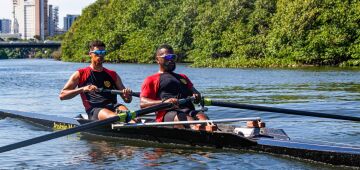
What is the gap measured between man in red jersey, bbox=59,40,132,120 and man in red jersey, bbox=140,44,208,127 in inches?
28.9

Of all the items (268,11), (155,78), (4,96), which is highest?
(268,11)

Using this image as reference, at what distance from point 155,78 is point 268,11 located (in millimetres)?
57581

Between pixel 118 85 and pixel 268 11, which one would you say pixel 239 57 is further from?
pixel 118 85

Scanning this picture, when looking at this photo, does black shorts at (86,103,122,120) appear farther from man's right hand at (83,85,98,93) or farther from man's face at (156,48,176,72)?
man's face at (156,48,176,72)

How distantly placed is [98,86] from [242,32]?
187 feet

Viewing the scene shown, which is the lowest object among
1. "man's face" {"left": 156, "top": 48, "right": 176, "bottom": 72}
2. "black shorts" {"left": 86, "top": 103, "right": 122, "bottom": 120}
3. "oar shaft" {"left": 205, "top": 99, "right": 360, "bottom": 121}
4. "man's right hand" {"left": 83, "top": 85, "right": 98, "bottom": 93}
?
"black shorts" {"left": 86, "top": 103, "right": 122, "bottom": 120}

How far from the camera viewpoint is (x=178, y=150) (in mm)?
12547

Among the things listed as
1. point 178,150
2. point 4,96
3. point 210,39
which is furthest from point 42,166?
point 210,39

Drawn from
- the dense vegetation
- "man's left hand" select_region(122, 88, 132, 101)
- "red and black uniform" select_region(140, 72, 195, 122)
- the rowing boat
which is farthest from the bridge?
"red and black uniform" select_region(140, 72, 195, 122)

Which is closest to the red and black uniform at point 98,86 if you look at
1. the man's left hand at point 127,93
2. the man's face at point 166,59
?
the man's left hand at point 127,93

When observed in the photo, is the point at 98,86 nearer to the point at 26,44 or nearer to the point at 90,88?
the point at 90,88

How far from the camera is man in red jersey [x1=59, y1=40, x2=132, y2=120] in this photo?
1295cm

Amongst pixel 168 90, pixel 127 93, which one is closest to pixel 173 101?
pixel 168 90

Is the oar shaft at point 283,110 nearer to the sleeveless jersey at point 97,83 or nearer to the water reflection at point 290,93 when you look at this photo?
the sleeveless jersey at point 97,83
